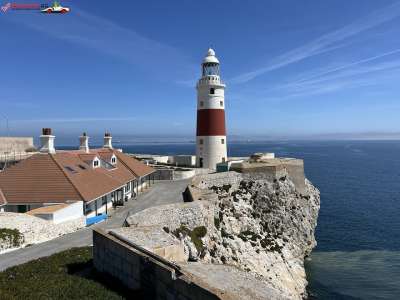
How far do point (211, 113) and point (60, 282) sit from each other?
112 ft

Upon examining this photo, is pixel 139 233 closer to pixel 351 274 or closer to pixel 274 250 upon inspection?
pixel 274 250

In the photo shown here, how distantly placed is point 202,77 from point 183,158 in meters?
14.0

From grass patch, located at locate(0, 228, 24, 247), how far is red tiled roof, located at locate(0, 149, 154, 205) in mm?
5316

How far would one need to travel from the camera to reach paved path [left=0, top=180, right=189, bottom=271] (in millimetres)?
18641

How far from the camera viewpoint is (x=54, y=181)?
89.9 feet

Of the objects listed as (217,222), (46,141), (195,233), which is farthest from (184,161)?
(195,233)

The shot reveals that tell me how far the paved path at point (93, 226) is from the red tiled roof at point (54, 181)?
2264 millimetres

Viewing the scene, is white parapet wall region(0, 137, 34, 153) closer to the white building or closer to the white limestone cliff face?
the white building

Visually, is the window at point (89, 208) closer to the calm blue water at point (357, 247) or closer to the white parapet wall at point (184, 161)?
the calm blue water at point (357, 247)

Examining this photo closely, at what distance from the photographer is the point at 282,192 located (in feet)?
122

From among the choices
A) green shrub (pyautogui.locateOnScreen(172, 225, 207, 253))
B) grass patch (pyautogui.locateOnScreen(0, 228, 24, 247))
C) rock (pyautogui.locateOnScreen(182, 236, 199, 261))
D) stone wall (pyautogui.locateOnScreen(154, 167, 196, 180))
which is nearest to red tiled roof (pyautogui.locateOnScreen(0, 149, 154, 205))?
grass patch (pyautogui.locateOnScreen(0, 228, 24, 247))

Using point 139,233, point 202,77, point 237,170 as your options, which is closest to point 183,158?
point 202,77

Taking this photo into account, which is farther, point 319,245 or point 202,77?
point 202,77

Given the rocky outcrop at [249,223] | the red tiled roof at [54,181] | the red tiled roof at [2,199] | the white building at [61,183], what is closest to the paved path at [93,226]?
the white building at [61,183]
